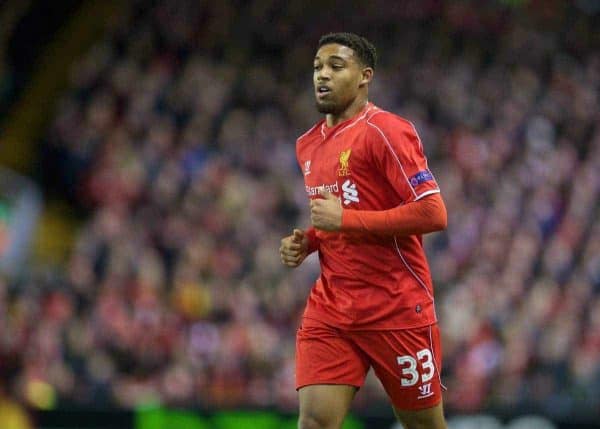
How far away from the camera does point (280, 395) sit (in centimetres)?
1216

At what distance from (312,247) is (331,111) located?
696mm

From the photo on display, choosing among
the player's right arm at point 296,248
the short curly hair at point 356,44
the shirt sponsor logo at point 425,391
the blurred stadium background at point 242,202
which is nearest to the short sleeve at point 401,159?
the short curly hair at point 356,44

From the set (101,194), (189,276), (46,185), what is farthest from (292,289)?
(46,185)

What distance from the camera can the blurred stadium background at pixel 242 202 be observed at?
Answer: 12203mm

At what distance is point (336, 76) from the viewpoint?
248 inches

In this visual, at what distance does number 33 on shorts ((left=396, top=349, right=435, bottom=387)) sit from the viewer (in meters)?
6.28

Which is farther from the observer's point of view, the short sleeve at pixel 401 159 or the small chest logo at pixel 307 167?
the small chest logo at pixel 307 167

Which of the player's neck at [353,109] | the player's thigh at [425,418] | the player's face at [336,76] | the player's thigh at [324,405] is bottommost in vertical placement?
the player's thigh at [425,418]

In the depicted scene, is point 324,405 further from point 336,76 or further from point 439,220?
point 336,76

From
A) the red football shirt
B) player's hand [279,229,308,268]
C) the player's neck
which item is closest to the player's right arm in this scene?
player's hand [279,229,308,268]

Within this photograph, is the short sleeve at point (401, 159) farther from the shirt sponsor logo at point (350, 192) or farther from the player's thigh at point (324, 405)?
the player's thigh at point (324, 405)

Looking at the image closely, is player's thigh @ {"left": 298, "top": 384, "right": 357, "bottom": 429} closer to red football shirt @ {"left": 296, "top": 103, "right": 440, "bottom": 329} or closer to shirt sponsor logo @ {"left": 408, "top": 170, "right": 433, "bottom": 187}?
red football shirt @ {"left": 296, "top": 103, "right": 440, "bottom": 329}

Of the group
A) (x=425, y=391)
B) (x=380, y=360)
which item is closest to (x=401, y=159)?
(x=380, y=360)

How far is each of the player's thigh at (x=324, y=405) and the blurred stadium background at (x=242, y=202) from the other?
3951 mm
